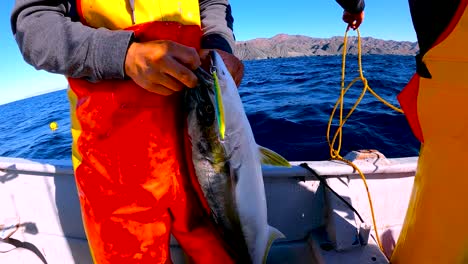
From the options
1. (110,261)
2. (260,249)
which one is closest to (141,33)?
(110,261)

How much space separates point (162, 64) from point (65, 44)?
1.37 ft

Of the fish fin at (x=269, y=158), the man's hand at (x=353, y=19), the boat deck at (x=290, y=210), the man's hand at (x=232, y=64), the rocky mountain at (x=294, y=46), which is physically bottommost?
the rocky mountain at (x=294, y=46)

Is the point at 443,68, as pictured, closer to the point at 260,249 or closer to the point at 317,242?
the point at 260,249

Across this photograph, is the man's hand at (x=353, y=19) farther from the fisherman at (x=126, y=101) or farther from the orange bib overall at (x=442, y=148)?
the orange bib overall at (x=442, y=148)

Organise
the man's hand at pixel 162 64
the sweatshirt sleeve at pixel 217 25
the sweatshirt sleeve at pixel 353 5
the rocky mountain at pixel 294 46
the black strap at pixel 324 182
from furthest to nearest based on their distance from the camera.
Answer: the rocky mountain at pixel 294 46 < the sweatshirt sleeve at pixel 353 5 < the black strap at pixel 324 182 < the sweatshirt sleeve at pixel 217 25 < the man's hand at pixel 162 64

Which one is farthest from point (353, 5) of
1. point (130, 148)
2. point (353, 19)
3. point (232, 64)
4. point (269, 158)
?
point (130, 148)

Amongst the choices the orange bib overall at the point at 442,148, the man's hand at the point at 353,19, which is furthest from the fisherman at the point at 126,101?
the man's hand at the point at 353,19

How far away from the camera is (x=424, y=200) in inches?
45.5

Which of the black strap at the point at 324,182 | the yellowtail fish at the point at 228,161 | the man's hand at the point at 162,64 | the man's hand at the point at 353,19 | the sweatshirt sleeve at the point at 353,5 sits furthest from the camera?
the man's hand at the point at 353,19

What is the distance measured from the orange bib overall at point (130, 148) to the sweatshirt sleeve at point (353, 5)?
1.25 m

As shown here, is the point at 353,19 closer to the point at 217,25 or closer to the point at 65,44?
the point at 217,25

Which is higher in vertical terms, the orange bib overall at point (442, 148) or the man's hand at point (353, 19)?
the man's hand at point (353, 19)

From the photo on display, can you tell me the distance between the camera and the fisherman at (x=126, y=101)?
1.18 metres

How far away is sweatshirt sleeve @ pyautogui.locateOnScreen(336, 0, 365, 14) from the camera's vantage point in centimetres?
223
